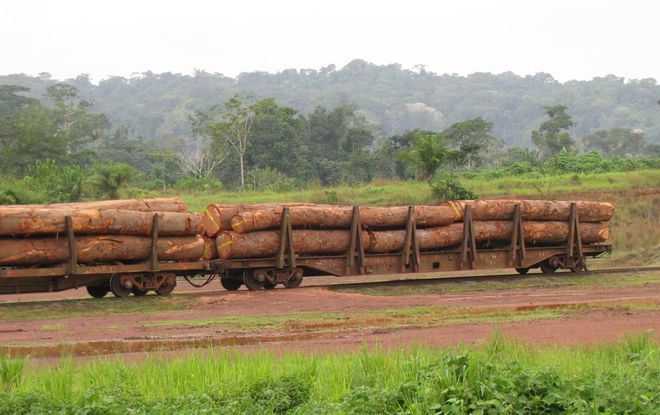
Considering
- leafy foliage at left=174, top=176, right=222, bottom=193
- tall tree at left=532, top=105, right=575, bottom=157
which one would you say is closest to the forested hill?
tall tree at left=532, top=105, right=575, bottom=157

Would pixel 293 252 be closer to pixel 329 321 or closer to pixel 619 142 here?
pixel 329 321

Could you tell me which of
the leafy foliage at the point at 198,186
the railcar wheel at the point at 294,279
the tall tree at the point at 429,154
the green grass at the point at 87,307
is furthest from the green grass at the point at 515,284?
the leafy foliage at the point at 198,186

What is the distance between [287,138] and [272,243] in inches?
1659

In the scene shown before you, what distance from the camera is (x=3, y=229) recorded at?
17938 millimetres

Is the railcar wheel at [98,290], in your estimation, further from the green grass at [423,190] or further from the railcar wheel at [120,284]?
the green grass at [423,190]

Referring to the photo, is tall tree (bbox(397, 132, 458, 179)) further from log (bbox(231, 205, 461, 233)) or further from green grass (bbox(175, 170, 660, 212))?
log (bbox(231, 205, 461, 233))

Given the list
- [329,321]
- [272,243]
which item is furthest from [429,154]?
[329,321]

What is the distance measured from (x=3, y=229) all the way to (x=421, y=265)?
1116 cm

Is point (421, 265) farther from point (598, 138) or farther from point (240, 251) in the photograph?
point (598, 138)

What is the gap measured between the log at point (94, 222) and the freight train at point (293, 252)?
30 millimetres

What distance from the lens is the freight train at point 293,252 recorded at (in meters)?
18.9

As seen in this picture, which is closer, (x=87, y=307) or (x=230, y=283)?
(x=87, y=307)

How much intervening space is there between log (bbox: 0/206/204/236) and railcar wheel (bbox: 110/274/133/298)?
984mm

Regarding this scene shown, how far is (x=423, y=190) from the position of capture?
134 feet
